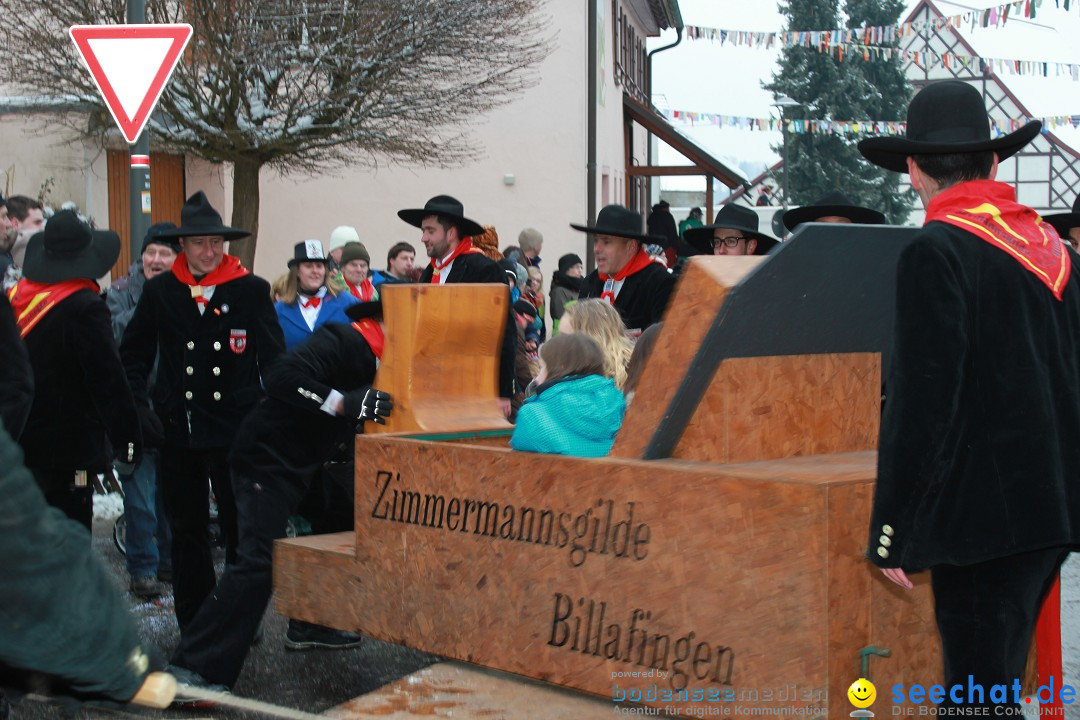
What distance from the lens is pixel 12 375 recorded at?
4.36m

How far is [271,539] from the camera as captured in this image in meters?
5.33

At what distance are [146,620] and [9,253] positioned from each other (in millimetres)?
3267

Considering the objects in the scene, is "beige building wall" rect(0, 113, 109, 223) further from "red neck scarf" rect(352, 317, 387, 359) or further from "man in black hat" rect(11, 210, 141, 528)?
"red neck scarf" rect(352, 317, 387, 359)

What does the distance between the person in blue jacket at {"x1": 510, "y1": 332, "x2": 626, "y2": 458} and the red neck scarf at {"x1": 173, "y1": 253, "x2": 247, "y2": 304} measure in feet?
6.08

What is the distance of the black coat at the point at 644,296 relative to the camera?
282 inches

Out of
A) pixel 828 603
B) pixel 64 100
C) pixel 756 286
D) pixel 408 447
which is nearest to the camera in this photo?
pixel 828 603

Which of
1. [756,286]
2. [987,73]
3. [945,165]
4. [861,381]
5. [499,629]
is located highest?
[987,73]

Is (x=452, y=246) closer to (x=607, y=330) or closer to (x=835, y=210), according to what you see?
(x=607, y=330)

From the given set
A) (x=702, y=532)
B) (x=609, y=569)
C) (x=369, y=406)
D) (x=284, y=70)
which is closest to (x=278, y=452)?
(x=369, y=406)

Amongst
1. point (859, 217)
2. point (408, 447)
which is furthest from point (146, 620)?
point (859, 217)

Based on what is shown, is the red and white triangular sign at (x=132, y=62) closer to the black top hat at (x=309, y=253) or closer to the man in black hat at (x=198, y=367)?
→ the black top hat at (x=309, y=253)

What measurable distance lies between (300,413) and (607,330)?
128 cm

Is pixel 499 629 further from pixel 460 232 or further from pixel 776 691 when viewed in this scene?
pixel 460 232

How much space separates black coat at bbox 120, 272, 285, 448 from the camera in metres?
5.82
